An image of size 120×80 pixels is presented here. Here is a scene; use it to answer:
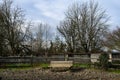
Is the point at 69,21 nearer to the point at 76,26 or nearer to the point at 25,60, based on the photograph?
the point at 76,26

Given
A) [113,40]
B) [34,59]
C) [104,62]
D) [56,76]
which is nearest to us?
[56,76]

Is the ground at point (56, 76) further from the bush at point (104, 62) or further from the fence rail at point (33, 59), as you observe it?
the fence rail at point (33, 59)

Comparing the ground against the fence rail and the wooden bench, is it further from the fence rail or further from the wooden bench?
the fence rail

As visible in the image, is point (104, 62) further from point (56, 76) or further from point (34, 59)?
point (34, 59)

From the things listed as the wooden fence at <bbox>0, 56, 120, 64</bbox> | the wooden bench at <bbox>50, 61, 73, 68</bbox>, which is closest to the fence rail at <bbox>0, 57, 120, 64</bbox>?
the wooden fence at <bbox>0, 56, 120, 64</bbox>

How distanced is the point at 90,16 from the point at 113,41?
14309mm

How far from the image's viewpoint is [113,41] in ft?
162

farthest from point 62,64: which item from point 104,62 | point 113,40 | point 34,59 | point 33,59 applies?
point 113,40

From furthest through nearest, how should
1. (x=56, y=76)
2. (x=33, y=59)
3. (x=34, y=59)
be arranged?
(x=34, y=59) < (x=33, y=59) < (x=56, y=76)

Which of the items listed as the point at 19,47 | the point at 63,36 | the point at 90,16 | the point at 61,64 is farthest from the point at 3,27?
the point at 61,64

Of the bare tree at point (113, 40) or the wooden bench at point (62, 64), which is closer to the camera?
the wooden bench at point (62, 64)

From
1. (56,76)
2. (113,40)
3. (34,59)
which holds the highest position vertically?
(113,40)

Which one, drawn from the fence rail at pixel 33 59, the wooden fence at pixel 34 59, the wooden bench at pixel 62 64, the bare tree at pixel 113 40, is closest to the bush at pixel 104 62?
the wooden bench at pixel 62 64

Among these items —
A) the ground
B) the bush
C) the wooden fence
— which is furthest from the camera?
the wooden fence
